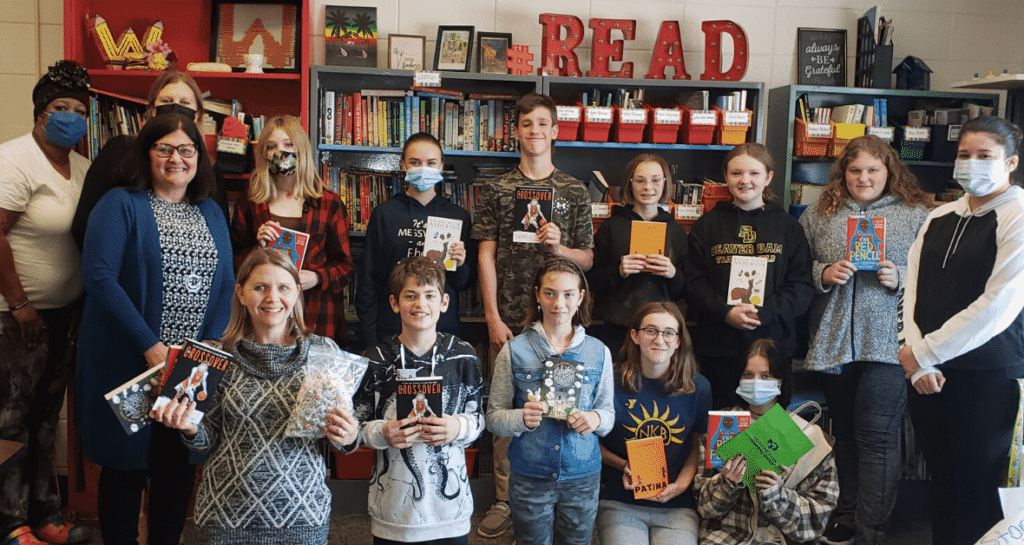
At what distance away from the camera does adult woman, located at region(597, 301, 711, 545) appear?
8.97ft

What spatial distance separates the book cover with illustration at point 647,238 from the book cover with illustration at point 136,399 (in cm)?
190

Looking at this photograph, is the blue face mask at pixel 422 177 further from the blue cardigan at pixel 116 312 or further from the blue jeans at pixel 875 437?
the blue jeans at pixel 875 437

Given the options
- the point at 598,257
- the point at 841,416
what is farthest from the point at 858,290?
the point at 598,257

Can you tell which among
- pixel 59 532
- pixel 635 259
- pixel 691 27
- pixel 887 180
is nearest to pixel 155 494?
pixel 59 532

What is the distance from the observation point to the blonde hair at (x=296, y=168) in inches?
126

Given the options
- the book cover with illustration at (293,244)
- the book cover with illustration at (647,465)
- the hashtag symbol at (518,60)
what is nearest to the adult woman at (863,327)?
the book cover with illustration at (647,465)

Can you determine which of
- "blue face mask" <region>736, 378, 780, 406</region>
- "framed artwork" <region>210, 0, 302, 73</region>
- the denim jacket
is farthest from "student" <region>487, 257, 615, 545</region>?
"framed artwork" <region>210, 0, 302, 73</region>

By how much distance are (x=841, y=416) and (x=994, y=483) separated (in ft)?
2.40

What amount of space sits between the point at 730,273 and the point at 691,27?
188cm

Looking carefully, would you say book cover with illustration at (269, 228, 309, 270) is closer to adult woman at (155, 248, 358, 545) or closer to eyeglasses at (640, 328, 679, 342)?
adult woman at (155, 248, 358, 545)

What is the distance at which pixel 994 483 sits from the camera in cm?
272

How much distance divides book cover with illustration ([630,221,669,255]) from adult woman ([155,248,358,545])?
4.96 ft

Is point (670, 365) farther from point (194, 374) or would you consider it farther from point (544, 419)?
point (194, 374)

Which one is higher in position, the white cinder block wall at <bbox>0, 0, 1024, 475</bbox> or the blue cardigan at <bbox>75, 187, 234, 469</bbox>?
the white cinder block wall at <bbox>0, 0, 1024, 475</bbox>
